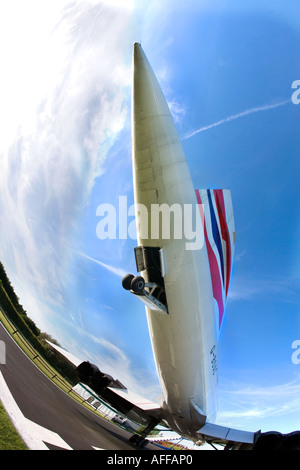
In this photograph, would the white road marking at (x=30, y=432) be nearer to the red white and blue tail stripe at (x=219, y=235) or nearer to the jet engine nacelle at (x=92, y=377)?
the jet engine nacelle at (x=92, y=377)

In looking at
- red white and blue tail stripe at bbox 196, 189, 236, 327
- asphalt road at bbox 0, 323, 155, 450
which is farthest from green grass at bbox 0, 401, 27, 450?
red white and blue tail stripe at bbox 196, 189, 236, 327

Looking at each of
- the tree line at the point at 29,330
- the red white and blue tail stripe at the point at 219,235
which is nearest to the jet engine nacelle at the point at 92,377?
the tree line at the point at 29,330

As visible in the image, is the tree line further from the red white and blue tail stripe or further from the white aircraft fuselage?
the red white and blue tail stripe

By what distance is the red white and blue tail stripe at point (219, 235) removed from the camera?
2.76 metres

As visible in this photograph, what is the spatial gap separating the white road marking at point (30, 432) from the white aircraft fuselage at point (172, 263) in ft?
4.66

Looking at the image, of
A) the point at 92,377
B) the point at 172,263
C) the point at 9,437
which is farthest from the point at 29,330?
the point at 172,263

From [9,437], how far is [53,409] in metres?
1.60

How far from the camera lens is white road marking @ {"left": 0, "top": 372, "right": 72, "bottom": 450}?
2.34 meters

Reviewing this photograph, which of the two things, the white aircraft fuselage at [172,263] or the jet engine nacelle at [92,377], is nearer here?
the white aircraft fuselage at [172,263]

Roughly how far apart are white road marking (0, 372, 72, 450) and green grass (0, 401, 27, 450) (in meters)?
0.06

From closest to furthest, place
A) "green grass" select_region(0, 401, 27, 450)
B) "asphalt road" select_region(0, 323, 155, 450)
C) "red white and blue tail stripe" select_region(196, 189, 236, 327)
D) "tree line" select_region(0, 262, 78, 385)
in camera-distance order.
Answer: "green grass" select_region(0, 401, 27, 450)
"red white and blue tail stripe" select_region(196, 189, 236, 327)
"asphalt road" select_region(0, 323, 155, 450)
"tree line" select_region(0, 262, 78, 385)

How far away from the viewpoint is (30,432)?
253 cm
